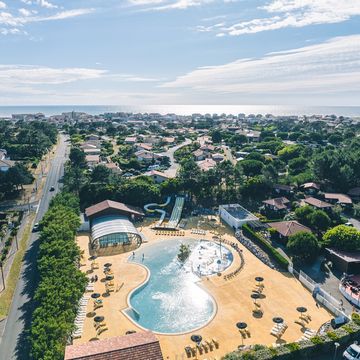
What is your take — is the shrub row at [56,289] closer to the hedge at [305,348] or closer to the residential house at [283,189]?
the hedge at [305,348]

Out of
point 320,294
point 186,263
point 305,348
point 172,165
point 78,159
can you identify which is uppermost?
point 78,159

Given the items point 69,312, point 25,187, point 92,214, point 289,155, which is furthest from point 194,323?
point 289,155

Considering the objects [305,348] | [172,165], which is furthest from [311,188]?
[305,348]

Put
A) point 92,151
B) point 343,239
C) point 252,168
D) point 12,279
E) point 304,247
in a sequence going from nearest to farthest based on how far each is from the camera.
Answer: point 12,279 → point 304,247 → point 343,239 → point 252,168 → point 92,151

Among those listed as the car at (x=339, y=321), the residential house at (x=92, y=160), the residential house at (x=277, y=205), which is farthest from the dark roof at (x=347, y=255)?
the residential house at (x=92, y=160)

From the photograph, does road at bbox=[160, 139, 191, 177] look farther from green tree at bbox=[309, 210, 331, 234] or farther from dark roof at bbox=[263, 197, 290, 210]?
green tree at bbox=[309, 210, 331, 234]

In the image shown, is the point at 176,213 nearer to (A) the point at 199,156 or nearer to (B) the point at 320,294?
(B) the point at 320,294

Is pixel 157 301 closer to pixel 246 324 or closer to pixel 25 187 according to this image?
pixel 246 324
